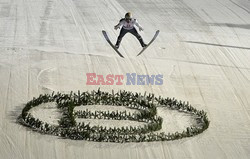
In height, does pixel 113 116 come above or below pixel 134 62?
above

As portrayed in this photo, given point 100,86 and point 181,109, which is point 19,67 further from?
point 181,109

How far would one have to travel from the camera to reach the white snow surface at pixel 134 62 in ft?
73.0

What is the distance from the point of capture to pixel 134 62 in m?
30.0

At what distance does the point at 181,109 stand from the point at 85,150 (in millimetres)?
4729

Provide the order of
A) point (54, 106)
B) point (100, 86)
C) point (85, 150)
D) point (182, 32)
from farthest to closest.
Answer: point (182, 32) → point (100, 86) → point (54, 106) → point (85, 150)

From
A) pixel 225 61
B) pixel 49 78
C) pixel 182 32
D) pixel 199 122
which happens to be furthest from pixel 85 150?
pixel 182 32

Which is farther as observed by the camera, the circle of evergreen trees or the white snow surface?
the circle of evergreen trees

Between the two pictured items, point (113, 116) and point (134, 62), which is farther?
point (134, 62)

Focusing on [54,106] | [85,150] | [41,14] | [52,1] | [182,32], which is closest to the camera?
[85,150]

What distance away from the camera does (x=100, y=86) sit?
27125mm

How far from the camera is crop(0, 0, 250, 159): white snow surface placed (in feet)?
73.0

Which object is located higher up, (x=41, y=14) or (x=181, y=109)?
(x=181, y=109)

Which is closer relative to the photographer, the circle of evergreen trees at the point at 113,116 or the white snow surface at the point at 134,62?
the white snow surface at the point at 134,62

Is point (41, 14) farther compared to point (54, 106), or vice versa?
point (41, 14)
